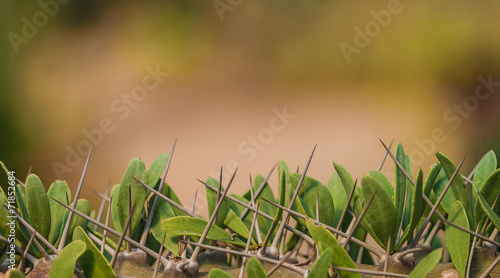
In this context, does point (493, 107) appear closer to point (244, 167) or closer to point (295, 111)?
point (295, 111)

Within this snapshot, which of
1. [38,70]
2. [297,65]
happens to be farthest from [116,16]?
[297,65]
